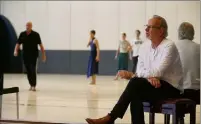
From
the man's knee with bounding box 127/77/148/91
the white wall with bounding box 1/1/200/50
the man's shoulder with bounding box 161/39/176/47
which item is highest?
the white wall with bounding box 1/1/200/50

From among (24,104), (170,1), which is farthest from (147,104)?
(170,1)

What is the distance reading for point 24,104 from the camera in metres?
7.32

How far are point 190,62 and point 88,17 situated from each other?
1280cm

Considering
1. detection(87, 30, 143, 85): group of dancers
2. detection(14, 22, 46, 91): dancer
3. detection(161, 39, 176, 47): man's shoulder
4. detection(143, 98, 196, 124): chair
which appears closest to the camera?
detection(143, 98, 196, 124): chair

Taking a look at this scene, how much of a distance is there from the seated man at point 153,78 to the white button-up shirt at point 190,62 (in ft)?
1.40

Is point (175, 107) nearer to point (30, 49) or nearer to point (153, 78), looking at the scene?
point (153, 78)

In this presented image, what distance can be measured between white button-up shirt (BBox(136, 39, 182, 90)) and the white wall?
12.0 m

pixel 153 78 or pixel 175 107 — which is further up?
pixel 153 78

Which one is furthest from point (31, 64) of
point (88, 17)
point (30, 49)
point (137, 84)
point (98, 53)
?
point (88, 17)

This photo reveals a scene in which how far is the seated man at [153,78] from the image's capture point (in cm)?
386

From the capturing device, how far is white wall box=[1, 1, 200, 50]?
1595 cm

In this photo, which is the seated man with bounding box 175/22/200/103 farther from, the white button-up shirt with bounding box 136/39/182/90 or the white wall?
the white wall

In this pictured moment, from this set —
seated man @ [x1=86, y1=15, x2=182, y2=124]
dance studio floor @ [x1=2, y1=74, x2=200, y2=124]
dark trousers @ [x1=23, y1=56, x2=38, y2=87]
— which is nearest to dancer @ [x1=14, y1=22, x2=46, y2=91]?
dark trousers @ [x1=23, y1=56, x2=38, y2=87]

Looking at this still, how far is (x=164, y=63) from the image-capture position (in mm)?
3916
